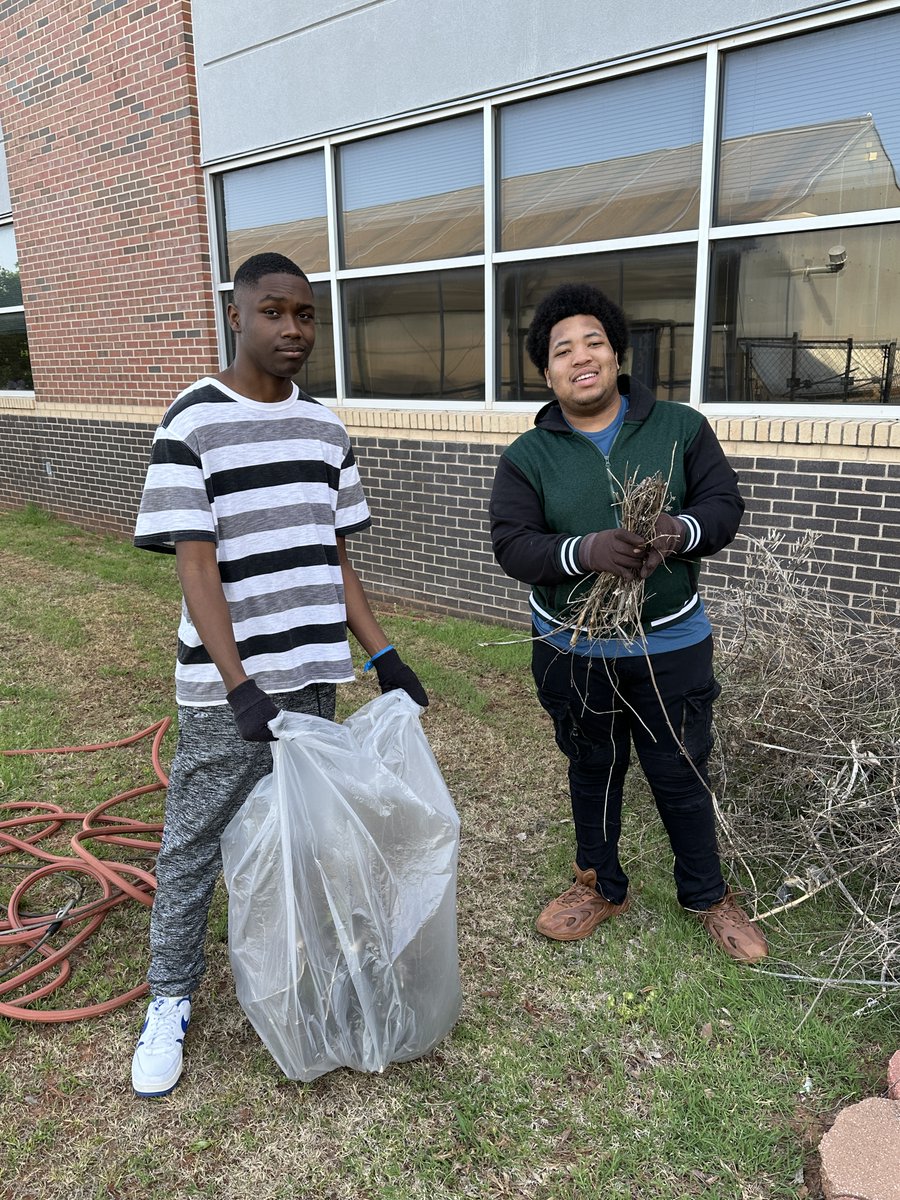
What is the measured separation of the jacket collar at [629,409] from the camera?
7.68ft

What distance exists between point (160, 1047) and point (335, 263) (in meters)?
5.34

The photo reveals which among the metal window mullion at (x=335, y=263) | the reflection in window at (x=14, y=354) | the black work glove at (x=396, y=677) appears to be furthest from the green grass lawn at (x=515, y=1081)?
the reflection in window at (x=14, y=354)

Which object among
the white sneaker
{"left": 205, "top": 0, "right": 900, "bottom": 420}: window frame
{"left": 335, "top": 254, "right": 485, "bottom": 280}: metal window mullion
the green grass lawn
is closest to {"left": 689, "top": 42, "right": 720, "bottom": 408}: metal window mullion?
{"left": 205, "top": 0, "right": 900, "bottom": 420}: window frame

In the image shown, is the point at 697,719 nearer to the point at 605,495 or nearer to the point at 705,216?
the point at 605,495

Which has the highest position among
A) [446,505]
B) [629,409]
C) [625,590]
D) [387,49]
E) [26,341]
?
[387,49]

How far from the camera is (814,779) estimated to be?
113 inches

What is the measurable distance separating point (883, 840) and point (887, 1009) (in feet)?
1.45

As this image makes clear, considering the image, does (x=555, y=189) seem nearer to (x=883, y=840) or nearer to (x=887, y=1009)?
(x=883, y=840)

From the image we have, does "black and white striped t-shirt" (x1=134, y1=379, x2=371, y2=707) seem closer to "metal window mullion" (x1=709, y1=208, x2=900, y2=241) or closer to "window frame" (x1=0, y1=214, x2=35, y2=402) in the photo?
"metal window mullion" (x1=709, y1=208, x2=900, y2=241)

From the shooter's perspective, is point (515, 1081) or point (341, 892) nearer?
point (341, 892)

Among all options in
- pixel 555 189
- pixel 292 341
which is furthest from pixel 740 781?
pixel 555 189

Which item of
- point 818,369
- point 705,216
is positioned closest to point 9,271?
point 705,216

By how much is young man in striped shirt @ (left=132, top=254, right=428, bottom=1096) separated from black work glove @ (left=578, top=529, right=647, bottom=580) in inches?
22.7

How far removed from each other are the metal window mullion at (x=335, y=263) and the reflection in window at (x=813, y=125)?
9.24 feet
